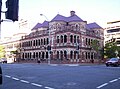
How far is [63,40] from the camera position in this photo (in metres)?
64.6

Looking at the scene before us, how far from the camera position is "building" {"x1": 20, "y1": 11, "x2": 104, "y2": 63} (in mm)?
63812

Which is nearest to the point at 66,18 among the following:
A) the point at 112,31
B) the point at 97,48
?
the point at 97,48

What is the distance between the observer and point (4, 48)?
341 feet

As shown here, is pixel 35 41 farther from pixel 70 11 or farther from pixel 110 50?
pixel 110 50

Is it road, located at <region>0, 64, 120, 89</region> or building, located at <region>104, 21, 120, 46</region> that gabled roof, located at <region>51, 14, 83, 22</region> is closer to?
building, located at <region>104, 21, 120, 46</region>

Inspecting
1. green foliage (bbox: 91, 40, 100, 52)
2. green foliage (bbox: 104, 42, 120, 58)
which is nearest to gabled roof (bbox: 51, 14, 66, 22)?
green foliage (bbox: 91, 40, 100, 52)

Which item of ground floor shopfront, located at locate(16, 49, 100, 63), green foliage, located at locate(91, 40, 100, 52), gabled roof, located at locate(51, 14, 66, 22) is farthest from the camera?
gabled roof, located at locate(51, 14, 66, 22)

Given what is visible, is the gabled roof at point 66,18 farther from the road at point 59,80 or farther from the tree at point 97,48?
the road at point 59,80

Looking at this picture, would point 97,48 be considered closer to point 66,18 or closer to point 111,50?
point 111,50

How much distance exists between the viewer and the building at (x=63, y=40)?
63.8 meters

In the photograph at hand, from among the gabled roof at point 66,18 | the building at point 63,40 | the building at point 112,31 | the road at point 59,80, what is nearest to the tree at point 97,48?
the building at point 63,40

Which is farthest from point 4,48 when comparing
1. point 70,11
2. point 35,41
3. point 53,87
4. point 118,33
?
point 53,87

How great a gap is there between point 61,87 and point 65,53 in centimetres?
5292

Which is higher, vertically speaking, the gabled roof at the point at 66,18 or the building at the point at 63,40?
the gabled roof at the point at 66,18
